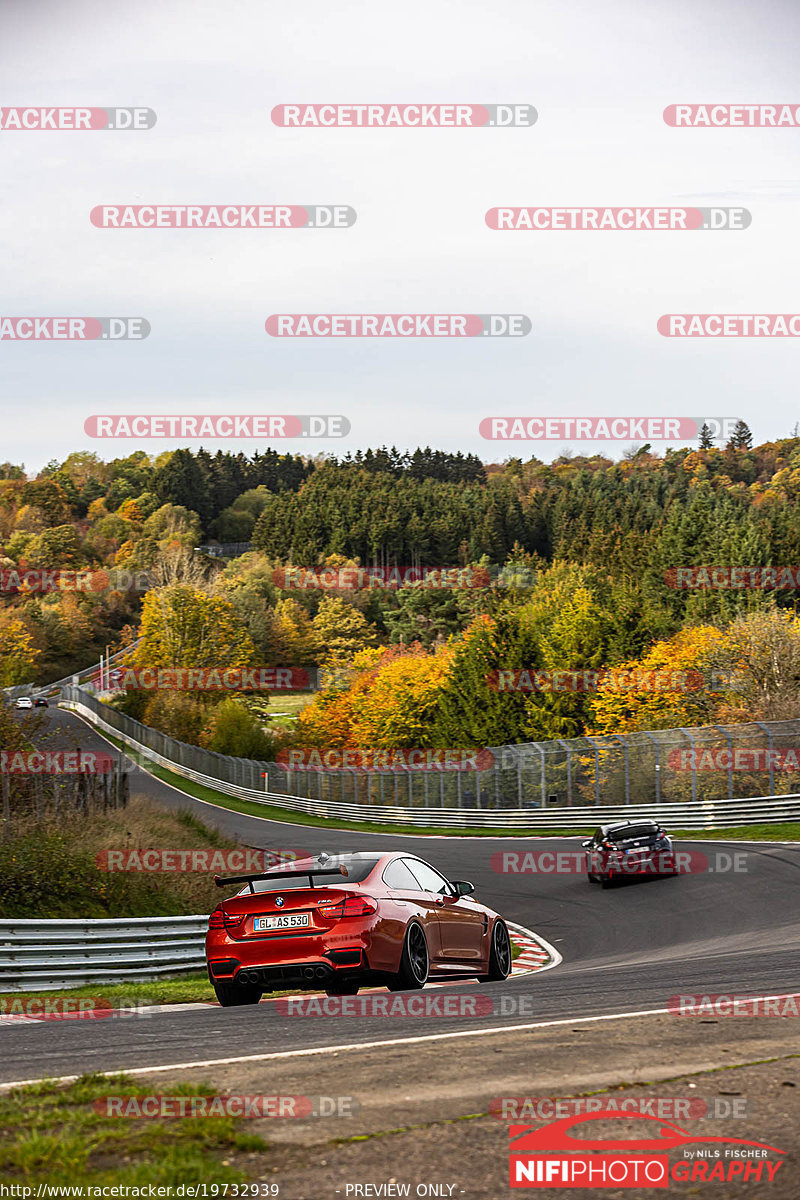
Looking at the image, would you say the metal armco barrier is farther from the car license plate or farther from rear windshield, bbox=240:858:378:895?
the car license plate

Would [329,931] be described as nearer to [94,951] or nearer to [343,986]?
[343,986]

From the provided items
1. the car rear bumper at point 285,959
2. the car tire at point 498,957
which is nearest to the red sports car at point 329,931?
the car rear bumper at point 285,959

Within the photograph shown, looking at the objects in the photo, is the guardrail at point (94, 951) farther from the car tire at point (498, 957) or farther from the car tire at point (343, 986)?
the car tire at point (343, 986)

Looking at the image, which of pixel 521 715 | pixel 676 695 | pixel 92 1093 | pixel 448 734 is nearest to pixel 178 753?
pixel 448 734

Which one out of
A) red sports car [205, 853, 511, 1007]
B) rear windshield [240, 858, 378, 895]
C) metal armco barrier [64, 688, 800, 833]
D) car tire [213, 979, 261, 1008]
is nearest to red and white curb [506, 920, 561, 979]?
red sports car [205, 853, 511, 1007]

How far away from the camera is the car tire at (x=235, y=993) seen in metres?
10.6

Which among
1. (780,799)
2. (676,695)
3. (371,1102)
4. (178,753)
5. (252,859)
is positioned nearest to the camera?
(371,1102)

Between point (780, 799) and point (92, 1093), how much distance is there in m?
29.1

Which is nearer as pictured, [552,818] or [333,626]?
[552,818]

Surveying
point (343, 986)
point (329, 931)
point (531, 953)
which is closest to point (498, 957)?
point (343, 986)

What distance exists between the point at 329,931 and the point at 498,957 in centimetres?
339

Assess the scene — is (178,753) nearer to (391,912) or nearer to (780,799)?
(780,799)

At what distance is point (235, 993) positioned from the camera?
10836 millimetres

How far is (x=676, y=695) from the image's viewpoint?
53562mm
